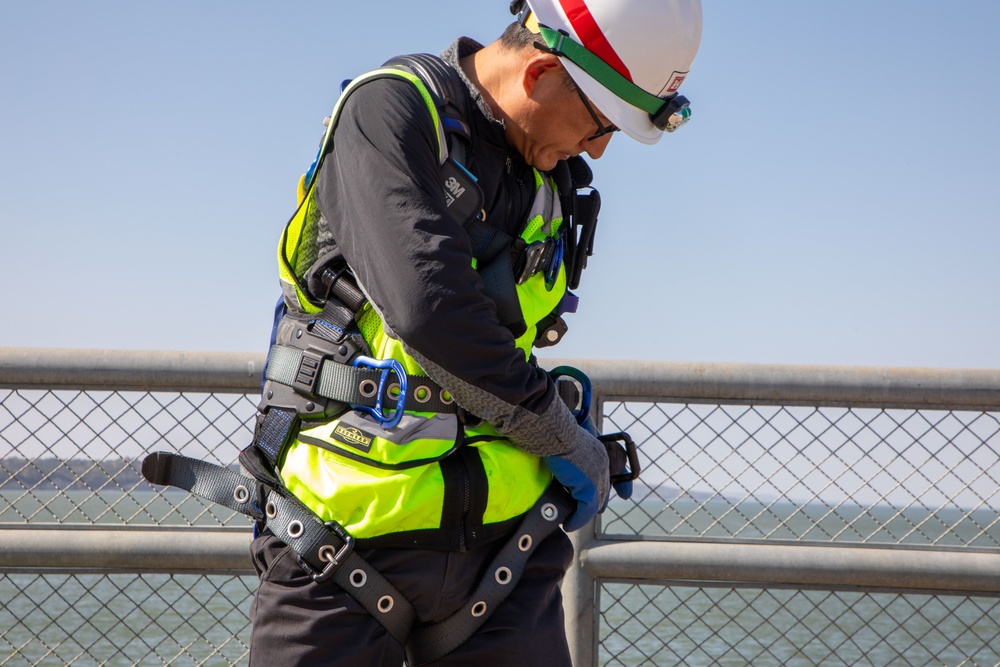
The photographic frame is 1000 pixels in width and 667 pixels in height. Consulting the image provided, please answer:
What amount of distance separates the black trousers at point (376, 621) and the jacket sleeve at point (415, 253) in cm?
32

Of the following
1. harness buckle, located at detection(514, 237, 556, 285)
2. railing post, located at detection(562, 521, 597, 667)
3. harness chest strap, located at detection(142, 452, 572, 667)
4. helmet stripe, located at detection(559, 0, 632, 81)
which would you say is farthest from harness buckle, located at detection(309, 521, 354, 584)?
railing post, located at detection(562, 521, 597, 667)

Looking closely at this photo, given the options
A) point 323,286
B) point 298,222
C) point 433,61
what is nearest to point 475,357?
point 323,286

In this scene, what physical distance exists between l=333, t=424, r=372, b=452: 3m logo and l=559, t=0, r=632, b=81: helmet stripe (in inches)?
34.9

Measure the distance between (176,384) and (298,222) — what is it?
107cm

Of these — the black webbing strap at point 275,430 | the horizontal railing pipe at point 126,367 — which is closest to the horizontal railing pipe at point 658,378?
the horizontal railing pipe at point 126,367

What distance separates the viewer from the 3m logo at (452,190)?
1.85 m

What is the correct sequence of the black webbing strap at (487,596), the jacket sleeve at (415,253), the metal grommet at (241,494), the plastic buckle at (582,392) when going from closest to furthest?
the jacket sleeve at (415,253) < the black webbing strap at (487,596) < the metal grommet at (241,494) < the plastic buckle at (582,392)

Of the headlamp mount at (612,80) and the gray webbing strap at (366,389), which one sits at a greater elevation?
the headlamp mount at (612,80)

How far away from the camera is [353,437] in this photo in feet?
5.92

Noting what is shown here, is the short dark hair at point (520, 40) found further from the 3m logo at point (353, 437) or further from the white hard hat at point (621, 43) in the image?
the 3m logo at point (353, 437)

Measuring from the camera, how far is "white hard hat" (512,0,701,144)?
1944 mm

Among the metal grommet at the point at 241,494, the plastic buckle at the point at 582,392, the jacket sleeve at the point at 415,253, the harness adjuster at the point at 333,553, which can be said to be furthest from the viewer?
the plastic buckle at the point at 582,392

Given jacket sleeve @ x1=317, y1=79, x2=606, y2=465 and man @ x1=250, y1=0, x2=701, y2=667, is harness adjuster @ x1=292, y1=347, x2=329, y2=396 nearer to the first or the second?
man @ x1=250, y1=0, x2=701, y2=667

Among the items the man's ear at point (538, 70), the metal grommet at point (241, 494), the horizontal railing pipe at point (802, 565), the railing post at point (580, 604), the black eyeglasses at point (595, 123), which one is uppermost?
the man's ear at point (538, 70)
